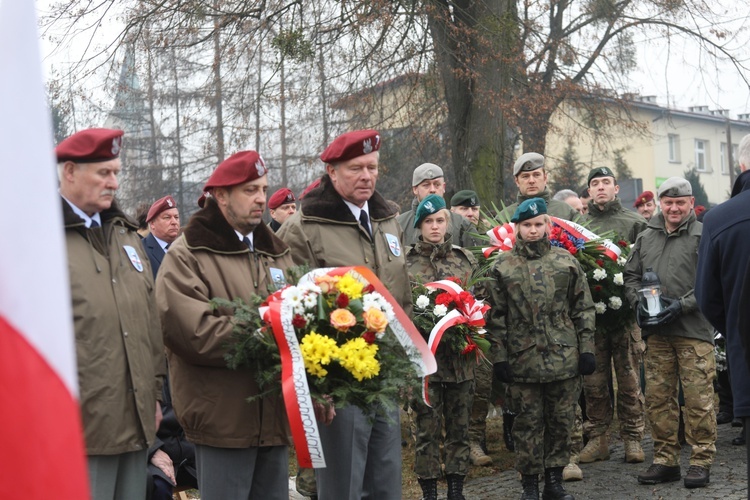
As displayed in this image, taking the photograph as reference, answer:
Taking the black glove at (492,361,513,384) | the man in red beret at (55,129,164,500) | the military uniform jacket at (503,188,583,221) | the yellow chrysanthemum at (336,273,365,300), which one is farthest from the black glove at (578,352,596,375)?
the man in red beret at (55,129,164,500)

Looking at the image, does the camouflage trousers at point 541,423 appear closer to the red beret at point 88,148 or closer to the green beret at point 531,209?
the green beret at point 531,209

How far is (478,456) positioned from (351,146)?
4.51 metres

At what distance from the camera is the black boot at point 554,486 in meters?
7.53

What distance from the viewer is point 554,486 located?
7.55 m

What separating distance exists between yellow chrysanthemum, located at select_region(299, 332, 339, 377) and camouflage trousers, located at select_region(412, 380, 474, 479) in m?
3.05

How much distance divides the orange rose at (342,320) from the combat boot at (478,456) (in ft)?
15.9

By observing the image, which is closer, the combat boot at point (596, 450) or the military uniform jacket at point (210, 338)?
the military uniform jacket at point (210, 338)

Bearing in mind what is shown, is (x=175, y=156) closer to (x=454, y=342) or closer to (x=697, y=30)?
(x=697, y=30)

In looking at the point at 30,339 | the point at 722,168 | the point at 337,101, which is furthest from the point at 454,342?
the point at 722,168

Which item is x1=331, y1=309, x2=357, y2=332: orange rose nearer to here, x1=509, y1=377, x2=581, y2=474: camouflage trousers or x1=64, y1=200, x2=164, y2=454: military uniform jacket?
x1=64, y1=200, x2=164, y2=454: military uniform jacket

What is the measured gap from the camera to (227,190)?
4902 millimetres

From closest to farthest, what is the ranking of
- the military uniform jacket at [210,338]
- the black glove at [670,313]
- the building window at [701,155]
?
the military uniform jacket at [210,338], the black glove at [670,313], the building window at [701,155]

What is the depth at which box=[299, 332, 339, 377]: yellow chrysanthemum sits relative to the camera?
4.46 m

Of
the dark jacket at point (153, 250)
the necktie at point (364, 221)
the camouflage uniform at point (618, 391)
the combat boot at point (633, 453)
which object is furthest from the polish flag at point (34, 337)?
the combat boot at point (633, 453)
